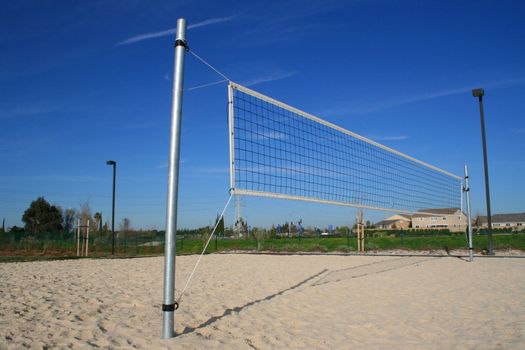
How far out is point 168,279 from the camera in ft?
10.7

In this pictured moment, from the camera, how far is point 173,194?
333 cm

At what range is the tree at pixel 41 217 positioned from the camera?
A: 3959 centimetres

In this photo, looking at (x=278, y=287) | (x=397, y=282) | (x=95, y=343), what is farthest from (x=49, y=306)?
(x=397, y=282)

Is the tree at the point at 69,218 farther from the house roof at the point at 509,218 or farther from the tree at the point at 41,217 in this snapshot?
the house roof at the point at 509,218

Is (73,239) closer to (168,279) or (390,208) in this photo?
(390,208)

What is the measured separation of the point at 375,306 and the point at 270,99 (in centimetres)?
303

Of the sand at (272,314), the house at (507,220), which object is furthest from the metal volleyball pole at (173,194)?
the house at (507,220)

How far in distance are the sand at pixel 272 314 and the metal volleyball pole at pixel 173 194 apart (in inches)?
8.8

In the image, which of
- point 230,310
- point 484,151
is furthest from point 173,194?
point 484,151

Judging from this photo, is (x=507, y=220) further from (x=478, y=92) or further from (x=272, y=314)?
(x=272, y=314)

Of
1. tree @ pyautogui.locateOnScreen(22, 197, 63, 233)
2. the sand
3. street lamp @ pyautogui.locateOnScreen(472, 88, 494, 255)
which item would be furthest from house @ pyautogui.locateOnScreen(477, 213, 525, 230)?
the sand

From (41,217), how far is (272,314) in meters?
41.9

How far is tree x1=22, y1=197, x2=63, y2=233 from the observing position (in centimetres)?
3959

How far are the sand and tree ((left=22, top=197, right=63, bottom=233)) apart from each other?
3711cm
